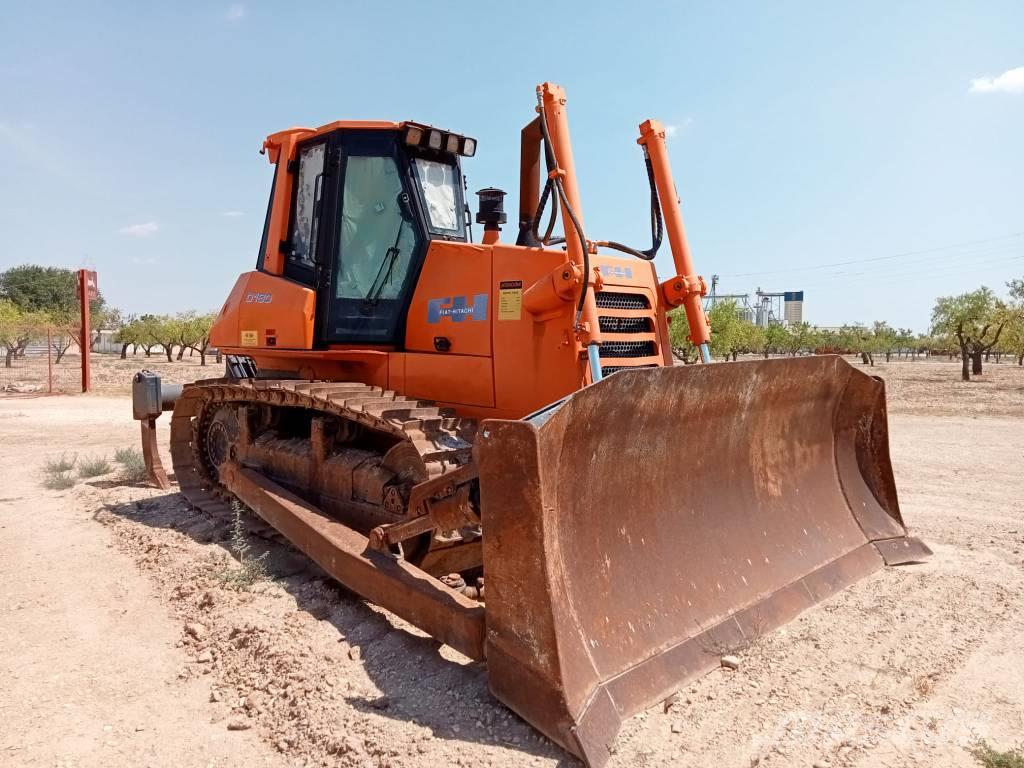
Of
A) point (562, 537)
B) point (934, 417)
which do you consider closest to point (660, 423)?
point (562, 537)

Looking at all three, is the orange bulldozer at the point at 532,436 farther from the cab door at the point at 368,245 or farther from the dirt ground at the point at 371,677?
the dirt ground at the point at 371,677

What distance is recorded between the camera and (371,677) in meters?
3.03

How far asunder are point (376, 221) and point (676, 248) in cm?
207

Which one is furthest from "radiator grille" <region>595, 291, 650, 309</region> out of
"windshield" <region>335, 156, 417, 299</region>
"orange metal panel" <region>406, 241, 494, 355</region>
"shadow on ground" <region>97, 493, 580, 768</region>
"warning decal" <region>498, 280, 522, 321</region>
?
"shadow on ground" <region>97, 493, 580, 768</region>

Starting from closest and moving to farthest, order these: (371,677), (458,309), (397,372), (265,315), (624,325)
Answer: (371,677)
(624,325)
(458,309)
(397,372)
(265,315)

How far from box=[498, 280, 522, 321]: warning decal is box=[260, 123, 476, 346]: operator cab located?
0.84 metres

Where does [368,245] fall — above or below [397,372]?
above

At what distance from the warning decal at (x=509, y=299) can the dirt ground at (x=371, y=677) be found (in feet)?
6.04

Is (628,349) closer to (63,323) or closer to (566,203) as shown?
(566,203)

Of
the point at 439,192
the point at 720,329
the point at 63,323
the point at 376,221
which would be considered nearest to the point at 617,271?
the point at 439,192

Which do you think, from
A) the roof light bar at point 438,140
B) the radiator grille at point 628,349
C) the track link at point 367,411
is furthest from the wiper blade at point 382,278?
the radiator grille at point 628,349

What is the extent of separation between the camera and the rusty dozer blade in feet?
8.44

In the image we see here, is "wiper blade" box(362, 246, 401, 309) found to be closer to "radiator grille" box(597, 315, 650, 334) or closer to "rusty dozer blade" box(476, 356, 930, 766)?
"radiator grille" box(597, 315, 650, 334)

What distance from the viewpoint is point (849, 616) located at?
12.0 feet
